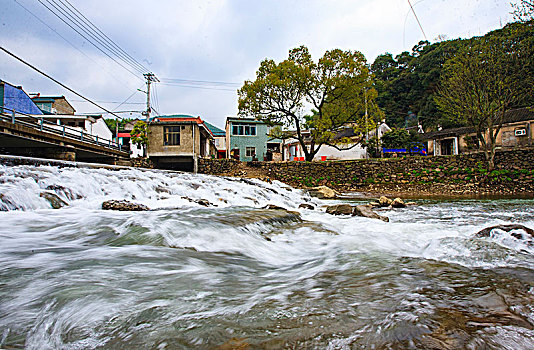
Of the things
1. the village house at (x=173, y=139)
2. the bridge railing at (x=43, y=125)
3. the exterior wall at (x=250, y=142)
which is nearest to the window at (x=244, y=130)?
the exterior wall at (x=250, y=142)

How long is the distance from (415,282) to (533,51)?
64.6ft

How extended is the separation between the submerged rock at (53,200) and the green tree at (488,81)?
19816mm

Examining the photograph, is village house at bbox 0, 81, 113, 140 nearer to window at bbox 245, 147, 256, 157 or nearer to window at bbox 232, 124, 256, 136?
window at bbox 232, 124, 256, 136

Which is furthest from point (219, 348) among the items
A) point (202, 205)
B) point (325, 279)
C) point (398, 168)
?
point (398, 168)

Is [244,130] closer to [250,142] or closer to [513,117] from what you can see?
[250,142]

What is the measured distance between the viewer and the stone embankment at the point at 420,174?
52.2 feet

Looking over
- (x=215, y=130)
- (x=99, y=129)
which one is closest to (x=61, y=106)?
(x=99, y=129)

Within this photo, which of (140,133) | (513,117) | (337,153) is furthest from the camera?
(337,153)

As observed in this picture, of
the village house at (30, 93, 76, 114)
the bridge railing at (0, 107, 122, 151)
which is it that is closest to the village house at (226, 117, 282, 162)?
the bridge railing at (0, 107, 122, 151)

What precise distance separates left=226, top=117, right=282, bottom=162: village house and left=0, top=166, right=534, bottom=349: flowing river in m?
26.5

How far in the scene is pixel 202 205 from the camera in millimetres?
7383

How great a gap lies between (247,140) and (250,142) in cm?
40

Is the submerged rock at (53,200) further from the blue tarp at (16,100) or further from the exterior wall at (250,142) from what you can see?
the exterior wall at (250,142)

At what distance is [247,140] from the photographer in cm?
3127
